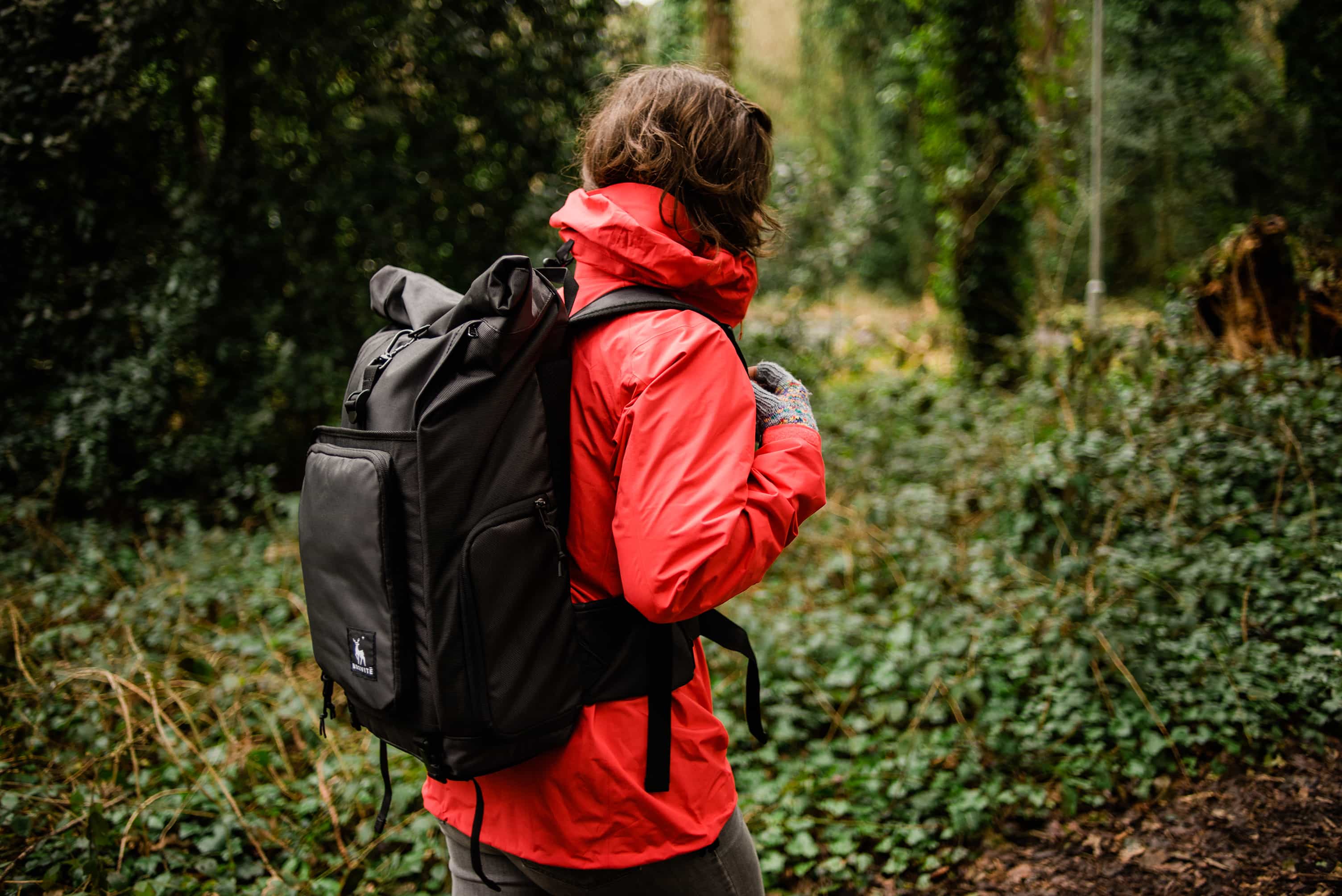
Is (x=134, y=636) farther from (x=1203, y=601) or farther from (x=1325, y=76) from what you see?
(x=1325, y=76)

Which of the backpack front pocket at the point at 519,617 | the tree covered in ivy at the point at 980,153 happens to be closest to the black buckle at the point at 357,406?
the backpack front pocket at the point at 519,617

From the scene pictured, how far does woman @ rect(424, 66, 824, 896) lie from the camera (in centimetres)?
121

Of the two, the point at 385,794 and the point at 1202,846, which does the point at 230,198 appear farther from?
the point at 1202,846

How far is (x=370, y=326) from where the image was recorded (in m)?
6.05

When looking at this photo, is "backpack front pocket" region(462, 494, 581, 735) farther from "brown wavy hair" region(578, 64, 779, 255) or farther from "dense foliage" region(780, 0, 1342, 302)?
"dense foliage" region(780, 0, 1342, 302)

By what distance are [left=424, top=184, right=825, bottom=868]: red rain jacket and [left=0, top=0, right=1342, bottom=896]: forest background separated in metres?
0.36

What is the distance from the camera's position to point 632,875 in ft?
4.37

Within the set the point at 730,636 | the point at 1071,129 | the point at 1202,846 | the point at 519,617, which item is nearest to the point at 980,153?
the point at 1071,129

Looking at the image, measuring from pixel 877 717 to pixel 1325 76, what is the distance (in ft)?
27.6

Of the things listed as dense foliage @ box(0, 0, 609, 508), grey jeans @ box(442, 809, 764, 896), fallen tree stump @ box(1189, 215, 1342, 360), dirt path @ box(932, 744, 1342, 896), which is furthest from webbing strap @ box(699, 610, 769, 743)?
dense foliage @ box(0, 0, 609, 508)

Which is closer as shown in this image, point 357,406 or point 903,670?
point 357,406

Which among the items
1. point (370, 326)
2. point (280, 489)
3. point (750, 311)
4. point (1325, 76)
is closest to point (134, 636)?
point (280, 489)

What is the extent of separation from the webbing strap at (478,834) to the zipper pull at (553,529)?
13.3 inches

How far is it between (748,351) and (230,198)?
12.5ft
